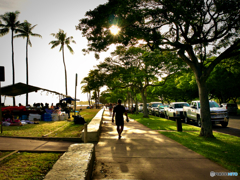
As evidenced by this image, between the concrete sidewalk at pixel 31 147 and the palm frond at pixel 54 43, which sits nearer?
the concrete sidewalk at pixel 31 147

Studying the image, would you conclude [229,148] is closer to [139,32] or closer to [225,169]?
[225,169]

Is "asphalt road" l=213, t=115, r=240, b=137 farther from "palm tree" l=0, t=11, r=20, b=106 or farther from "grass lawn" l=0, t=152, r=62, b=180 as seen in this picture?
"palm tree" l=0, t=11, r=20, b=106

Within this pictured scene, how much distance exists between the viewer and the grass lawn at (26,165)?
3941mm

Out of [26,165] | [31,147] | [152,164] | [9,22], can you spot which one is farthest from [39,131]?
[9,22]

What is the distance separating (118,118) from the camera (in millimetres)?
9109

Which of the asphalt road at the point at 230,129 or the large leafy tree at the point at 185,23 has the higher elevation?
the large leafy tree at the point at 185,23

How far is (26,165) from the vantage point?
4570 millimetres

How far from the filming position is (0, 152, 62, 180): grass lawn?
12.9ft

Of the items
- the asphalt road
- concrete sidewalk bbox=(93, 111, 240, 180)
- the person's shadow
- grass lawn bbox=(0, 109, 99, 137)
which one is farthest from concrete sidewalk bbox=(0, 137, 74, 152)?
the asphalt road

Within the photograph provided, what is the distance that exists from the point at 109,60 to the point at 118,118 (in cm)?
1620

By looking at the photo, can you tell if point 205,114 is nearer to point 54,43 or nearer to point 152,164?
point 152,164

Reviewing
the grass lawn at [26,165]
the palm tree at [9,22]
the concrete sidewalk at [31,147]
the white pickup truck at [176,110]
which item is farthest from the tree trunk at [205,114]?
the palm tree at [9,22]

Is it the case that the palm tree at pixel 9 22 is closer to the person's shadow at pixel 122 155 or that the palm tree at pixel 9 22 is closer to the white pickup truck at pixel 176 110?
the white pickup truck at pixel 176 110

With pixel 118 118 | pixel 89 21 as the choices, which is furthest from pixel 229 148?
pixel 89 21
